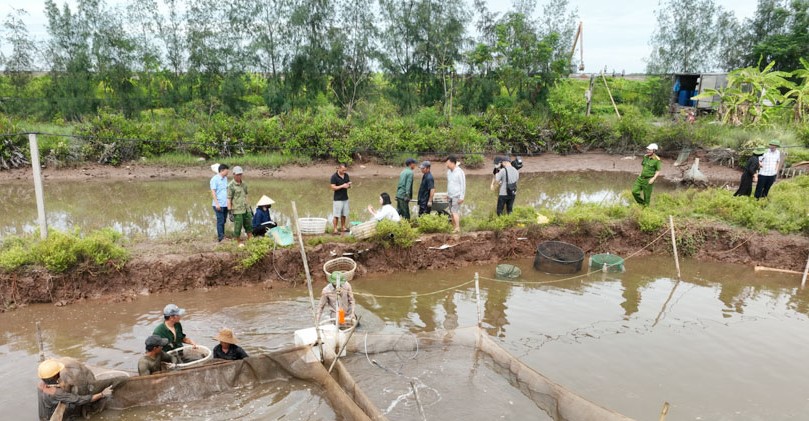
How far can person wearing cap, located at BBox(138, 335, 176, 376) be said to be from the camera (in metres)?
5.93

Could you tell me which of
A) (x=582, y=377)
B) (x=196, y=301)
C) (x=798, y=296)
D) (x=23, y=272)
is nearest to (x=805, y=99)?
(x=798, y=296)

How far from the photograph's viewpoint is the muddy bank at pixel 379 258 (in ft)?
28.0

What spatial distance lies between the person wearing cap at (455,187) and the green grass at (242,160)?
9.70 metres

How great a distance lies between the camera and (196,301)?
28.8 ft

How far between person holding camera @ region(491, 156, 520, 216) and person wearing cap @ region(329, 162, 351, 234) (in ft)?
10.7

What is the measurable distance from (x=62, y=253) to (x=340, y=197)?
4.91 meters

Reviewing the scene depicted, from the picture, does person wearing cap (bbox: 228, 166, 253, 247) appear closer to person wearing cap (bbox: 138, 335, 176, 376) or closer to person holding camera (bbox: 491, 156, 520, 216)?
person wearing cap (bbox: 138, 335, 176, 376)

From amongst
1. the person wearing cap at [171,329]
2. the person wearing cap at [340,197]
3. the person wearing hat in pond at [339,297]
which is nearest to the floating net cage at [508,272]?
the person wearing cap at [340,197]

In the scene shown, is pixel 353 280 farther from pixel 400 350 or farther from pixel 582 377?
pixel 582 377

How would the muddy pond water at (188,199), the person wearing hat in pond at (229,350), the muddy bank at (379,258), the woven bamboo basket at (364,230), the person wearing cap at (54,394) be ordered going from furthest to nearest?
the muddy pond water at (188,199), the woven bamboo basket at (364,230), the muddy bank at (379,258), the person wearing hat in pond at (229,350), the person wearing cap at (54,394)

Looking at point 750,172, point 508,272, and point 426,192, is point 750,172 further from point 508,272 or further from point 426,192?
point 426,192

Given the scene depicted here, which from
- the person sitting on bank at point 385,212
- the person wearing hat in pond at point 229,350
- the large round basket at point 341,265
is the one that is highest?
the person sitting on bank at point 385,212

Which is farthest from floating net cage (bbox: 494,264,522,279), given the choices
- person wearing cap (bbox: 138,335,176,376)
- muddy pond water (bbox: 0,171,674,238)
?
person wearing cap (bbox: 138,335,176,376)

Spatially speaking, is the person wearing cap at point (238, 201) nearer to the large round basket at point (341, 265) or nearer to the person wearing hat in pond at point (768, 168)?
the large round basket at point (341, 265)
